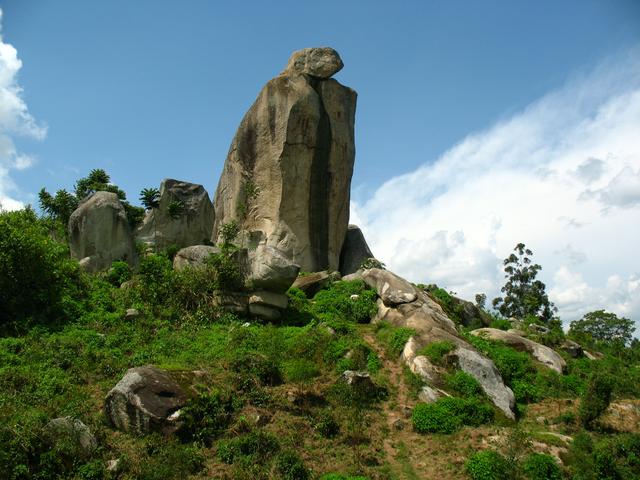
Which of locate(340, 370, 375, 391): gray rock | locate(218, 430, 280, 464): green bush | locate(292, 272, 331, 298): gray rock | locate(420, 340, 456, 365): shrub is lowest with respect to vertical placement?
locate(218, 430, 280, 464): green bush

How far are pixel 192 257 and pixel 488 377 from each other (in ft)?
39.5

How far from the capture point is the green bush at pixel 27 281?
61.3 feet

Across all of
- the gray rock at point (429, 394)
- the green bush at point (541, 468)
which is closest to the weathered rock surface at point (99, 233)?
the gray rock at point (429, 394)

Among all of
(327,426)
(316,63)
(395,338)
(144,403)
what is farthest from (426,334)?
(316,63)

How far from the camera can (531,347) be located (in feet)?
67.5

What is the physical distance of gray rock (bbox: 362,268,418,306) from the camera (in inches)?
859

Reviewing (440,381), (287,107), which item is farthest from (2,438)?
(287,107)

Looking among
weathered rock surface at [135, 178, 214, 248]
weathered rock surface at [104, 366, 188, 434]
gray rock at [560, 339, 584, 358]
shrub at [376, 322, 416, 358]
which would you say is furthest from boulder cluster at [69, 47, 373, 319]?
weathered rock surface at [104, 366, 188, 434]

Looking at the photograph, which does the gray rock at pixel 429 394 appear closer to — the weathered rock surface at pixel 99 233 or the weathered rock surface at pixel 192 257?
the weathered rock surface at pixel 192 257

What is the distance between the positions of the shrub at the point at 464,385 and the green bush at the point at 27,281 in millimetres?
12407

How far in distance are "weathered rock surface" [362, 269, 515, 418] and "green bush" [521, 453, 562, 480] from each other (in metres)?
3.33

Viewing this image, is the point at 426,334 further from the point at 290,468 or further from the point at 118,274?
the point at 118,274

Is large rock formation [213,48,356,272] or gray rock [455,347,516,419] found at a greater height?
large rock formation [213,48,356,272]

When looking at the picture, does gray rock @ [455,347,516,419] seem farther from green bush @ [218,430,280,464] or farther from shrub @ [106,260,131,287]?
shrub @ [106,260,131,287]
